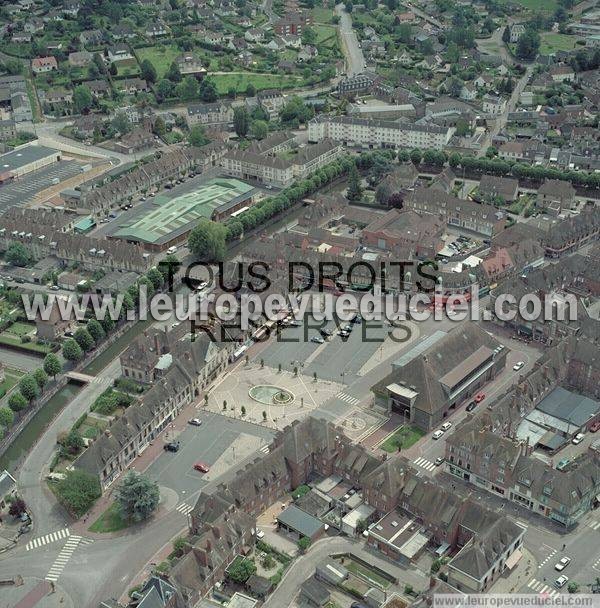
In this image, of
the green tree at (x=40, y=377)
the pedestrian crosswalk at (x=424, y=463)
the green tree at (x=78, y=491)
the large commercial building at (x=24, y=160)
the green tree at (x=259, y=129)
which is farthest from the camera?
the green tree at (x=259, y=129)

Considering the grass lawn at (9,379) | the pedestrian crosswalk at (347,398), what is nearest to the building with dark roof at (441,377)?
the pedestrian crosswalk at (347,398)

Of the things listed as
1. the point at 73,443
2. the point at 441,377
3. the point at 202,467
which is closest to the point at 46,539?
the point at 73,443

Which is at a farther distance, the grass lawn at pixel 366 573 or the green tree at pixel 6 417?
the green tree at pixel 6 417

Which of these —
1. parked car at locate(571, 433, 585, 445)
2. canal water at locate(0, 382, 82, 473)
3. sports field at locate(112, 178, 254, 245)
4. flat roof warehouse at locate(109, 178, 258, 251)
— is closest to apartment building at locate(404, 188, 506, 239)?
flat roof warehouse at locate(109, 178, 258, 251)

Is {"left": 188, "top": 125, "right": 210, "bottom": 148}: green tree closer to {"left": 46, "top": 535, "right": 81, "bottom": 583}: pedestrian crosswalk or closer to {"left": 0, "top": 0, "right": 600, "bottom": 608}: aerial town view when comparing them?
{"left": 0, "top": 0, "right": 600, "bottom": 608}: aerial town view

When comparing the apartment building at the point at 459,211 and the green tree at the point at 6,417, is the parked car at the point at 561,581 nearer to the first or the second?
the green tree at the point at 6,417

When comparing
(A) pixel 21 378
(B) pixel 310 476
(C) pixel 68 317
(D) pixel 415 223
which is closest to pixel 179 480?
(B) pixel 310 476

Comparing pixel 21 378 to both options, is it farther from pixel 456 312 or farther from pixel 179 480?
pixel 456 312

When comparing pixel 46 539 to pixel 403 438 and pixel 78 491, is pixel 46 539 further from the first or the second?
pixel 403 438
